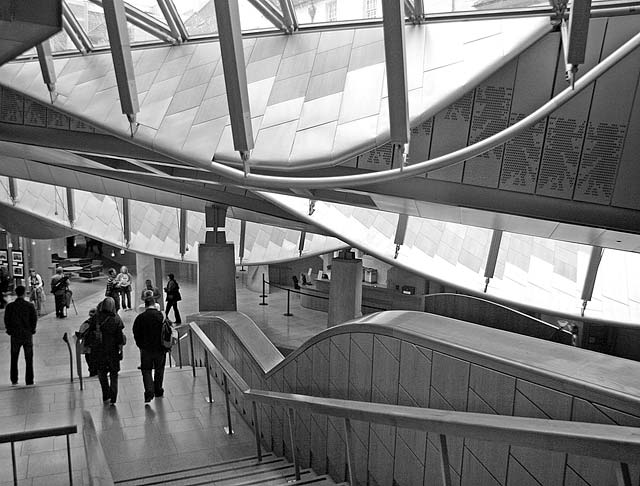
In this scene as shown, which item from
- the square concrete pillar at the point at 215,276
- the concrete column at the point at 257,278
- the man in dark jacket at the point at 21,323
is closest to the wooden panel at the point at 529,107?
the man in dark jacket at the point at 21,323

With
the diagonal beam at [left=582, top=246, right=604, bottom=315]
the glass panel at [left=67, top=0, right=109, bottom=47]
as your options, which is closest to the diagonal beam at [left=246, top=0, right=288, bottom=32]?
the glass panel at [left=67, top=0, right=109, bottom=47]

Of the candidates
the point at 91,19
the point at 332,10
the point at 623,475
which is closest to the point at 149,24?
the point at 91,19

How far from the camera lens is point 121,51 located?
21.1 ft

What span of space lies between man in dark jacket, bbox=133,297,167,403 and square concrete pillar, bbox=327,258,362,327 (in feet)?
36.3

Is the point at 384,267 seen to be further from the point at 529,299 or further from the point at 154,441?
the point at 154,441

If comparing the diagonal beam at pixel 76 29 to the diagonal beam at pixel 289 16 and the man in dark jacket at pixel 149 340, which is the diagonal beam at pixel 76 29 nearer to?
the diagonal beam at pixel 289 16

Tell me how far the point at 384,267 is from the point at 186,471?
19.9 m

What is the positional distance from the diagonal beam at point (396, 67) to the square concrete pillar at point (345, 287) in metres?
13.3

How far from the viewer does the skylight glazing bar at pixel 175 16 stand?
920cm

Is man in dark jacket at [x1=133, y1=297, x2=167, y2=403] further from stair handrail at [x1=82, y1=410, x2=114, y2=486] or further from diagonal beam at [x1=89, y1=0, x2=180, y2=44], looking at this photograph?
diagonal beam at [x1=89, y1=0, x2=180, y2=44]

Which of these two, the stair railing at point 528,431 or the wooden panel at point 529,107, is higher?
the wooden panel at point 529,107

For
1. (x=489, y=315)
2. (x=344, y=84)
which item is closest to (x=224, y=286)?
(x=489, y=315)

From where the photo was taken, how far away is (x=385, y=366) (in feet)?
18.8

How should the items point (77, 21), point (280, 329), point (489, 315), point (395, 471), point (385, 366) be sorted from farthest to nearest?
point (280, 329)
point (489, 315)
point (77, 21)
point (385, 366)
point (395, 471)
